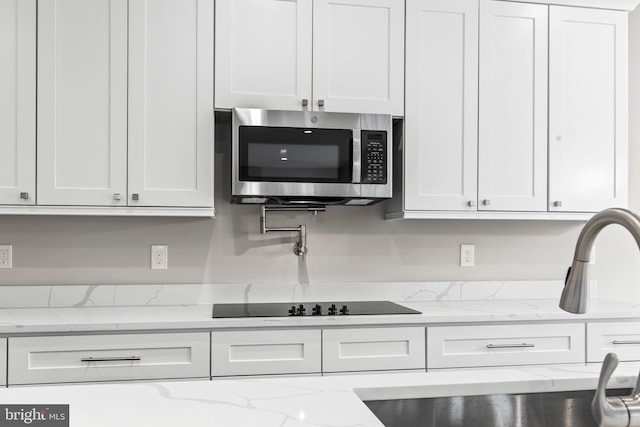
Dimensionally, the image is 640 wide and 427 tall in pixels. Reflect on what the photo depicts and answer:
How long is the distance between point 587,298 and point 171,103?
2113mm

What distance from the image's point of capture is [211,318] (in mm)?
2277

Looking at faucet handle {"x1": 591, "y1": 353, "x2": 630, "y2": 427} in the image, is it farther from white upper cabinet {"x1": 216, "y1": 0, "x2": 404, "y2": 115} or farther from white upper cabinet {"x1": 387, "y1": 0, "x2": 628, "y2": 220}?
white upper cabinet {"x1": 216, "y1": 0, "x2": 404, "y2": 115}

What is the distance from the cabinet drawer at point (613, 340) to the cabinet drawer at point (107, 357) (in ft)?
5.66

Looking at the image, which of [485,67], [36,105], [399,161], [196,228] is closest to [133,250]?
[196,228]

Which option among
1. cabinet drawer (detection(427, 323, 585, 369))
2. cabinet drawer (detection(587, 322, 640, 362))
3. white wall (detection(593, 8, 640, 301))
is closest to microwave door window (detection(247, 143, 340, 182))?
cabinet drawer (detection(427, 323, 585, 369))

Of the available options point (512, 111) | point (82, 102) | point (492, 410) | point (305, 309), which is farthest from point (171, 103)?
point (492, 410)

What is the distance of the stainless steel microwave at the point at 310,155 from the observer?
2533 mm

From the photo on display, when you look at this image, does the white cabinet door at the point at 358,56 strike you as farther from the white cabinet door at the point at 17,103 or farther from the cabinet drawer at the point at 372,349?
the white cabinet door at the point at 17,103

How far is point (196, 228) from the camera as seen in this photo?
2832 millimetres

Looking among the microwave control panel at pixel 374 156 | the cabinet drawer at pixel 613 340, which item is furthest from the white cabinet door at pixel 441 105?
the cabinet drawer at pixel 613 340

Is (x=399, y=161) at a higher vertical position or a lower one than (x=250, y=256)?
higher

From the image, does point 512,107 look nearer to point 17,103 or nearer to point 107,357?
point 107,357

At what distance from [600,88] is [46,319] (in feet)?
9.29

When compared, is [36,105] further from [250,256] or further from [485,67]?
[485,67]
